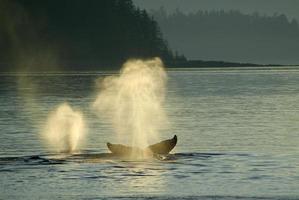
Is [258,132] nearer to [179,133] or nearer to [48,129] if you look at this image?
[179,133]

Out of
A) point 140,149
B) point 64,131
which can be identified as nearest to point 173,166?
point 140,149

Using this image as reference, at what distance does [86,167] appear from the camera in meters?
42.9

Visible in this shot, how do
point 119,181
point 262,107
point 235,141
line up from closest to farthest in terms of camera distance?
point 119,181 < point 235,141 < point 262,107

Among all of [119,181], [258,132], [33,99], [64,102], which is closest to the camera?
[119,181]

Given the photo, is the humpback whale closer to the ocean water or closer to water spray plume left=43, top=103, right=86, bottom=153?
the ocean water

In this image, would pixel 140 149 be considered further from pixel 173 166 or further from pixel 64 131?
pixel 64 131

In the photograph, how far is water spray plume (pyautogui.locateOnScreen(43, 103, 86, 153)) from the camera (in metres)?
55.1

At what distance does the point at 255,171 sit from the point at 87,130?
25.7 m

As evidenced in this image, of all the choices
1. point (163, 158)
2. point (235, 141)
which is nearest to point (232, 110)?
point (235, 141)

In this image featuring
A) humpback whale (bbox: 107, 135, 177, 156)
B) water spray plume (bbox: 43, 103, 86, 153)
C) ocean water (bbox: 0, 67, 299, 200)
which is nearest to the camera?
ocean water (bbox: 0, 67, 299, 200)

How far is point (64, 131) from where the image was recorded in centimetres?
6519

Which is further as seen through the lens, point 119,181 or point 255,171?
point 255,171

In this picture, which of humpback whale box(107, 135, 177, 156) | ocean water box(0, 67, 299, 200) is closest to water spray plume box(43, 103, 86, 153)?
ocean water box(0, 67, 299, 200)

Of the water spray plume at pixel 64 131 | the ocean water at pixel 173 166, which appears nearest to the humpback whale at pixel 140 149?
the ocean water at pixel 173 166
